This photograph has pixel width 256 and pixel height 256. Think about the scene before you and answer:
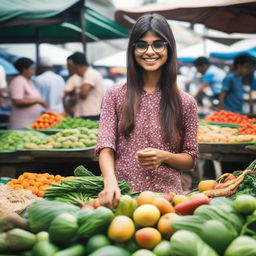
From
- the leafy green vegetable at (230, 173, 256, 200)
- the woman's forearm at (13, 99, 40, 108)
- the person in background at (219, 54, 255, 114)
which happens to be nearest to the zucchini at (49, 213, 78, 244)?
the leafy green vegetable at (230, 173, 256, 200)

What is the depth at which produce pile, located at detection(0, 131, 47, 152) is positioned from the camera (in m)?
6.70

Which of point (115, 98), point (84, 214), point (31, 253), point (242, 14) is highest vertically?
point (242, 14)

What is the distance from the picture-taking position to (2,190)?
140 inches

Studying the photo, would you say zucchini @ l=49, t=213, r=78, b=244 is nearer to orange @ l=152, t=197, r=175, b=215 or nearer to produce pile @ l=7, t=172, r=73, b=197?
orange @ l=152, t=197, r=175, b=215

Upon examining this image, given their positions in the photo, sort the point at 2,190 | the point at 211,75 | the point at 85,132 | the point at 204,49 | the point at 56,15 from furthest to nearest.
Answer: the point at 204,49
the point at 211,75
the point at 56,15
the point at 85,132
the point at 2,190

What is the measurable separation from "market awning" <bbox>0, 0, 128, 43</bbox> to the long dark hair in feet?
18.3

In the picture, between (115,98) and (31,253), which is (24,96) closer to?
(115,98)

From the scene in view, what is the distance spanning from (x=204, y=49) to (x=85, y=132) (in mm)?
9788

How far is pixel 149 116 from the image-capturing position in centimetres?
305

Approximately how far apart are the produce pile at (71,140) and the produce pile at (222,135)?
1352mm

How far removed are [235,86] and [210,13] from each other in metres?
1.56

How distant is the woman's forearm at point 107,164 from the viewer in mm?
2703

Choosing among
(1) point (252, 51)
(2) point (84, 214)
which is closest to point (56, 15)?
(2) point (84, 214)

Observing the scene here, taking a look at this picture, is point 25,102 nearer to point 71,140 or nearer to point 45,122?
point 45,122
